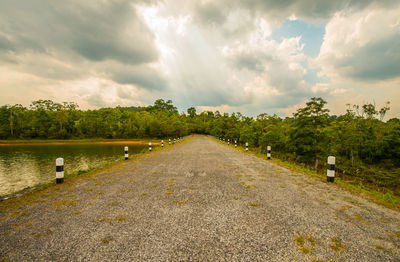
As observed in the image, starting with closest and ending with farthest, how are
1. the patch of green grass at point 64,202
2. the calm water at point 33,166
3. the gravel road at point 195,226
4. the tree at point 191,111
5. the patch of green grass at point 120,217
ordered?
1. the gravel road at point 195,226
2. the patch of green grass at point 120,217
3. the patch of green grass at point 64,202
4. the calm water at point 33,166
5. the tree at point 191,111

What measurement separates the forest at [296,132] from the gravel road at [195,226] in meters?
14.5

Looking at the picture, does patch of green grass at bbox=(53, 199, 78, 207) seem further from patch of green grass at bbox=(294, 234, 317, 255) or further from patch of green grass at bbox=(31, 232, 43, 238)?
patch of green grass at bbox=(294, 234, 317, 255)

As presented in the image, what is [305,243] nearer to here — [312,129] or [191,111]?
[312,129]

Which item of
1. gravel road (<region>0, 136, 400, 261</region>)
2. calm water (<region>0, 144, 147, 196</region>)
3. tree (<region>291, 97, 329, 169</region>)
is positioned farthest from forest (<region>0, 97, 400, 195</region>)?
calm water (<region>0, 144, 147, 196</region>)

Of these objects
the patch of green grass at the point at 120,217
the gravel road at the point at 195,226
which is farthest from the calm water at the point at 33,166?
the patch of green grass at the point at 120,217

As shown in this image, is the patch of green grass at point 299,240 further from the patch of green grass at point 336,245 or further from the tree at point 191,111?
the tree at point 191,111

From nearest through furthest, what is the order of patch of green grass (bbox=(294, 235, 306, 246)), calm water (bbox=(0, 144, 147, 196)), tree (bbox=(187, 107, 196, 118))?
patch of green grass (bbox=(294, 235, 306, 246)), calm water (bbox=(0, 144, 147, 196)), tree (bbox=(187, 107, 196, 118))

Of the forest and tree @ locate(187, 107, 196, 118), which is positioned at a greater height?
tree @ locate(187, 107, 196, 118)

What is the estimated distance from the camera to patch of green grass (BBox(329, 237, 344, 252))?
2.28 meters

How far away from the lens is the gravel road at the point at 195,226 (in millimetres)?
2170

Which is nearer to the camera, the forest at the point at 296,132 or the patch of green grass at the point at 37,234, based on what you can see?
the patch of green grass at the point at 37,234

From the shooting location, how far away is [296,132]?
19.4 m

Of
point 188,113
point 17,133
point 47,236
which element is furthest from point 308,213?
point 188,113

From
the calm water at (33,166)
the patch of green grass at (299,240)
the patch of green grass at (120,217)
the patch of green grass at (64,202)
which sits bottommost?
the calm water at (33,166)
